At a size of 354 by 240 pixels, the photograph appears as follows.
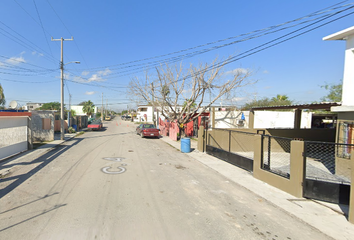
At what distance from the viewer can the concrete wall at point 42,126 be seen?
1630cm

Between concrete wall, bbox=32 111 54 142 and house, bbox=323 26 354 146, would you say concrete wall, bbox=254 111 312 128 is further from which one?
concrete wall, bbox=32 111 54 142

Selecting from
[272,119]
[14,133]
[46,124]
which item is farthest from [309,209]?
[46,124]

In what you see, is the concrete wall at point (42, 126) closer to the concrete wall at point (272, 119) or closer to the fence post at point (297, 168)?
the concrete wall at point (272, 119)

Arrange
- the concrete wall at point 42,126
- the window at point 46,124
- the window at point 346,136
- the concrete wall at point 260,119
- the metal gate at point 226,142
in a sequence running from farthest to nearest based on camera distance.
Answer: the concrete wall at point 260,119 → the window at point 46,124 → the concrete wall at point 42,126 → the metal gate at point 226,142 → the window at point 346,136

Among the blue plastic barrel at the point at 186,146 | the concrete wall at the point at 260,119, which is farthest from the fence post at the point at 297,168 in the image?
the concrete wall at the point at 260,119

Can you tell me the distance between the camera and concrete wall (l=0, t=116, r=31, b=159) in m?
9.17

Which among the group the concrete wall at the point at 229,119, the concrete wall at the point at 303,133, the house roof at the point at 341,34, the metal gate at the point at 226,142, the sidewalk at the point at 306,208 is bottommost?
the sidewalk at the point at 306,208

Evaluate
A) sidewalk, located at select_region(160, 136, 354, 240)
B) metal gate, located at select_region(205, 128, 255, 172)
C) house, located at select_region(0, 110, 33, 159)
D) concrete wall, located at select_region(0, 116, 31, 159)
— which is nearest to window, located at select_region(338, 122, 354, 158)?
sidewalk, located at select_region(160, 136, 354, 240)

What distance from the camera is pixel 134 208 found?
177 inches

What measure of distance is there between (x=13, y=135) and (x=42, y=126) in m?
6.92

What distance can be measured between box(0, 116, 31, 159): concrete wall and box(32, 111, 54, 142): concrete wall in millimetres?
4847

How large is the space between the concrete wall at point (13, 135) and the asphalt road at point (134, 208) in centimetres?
268

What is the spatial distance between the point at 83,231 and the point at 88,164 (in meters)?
5.55

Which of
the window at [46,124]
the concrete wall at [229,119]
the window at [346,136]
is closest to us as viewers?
the window at [346,136]
